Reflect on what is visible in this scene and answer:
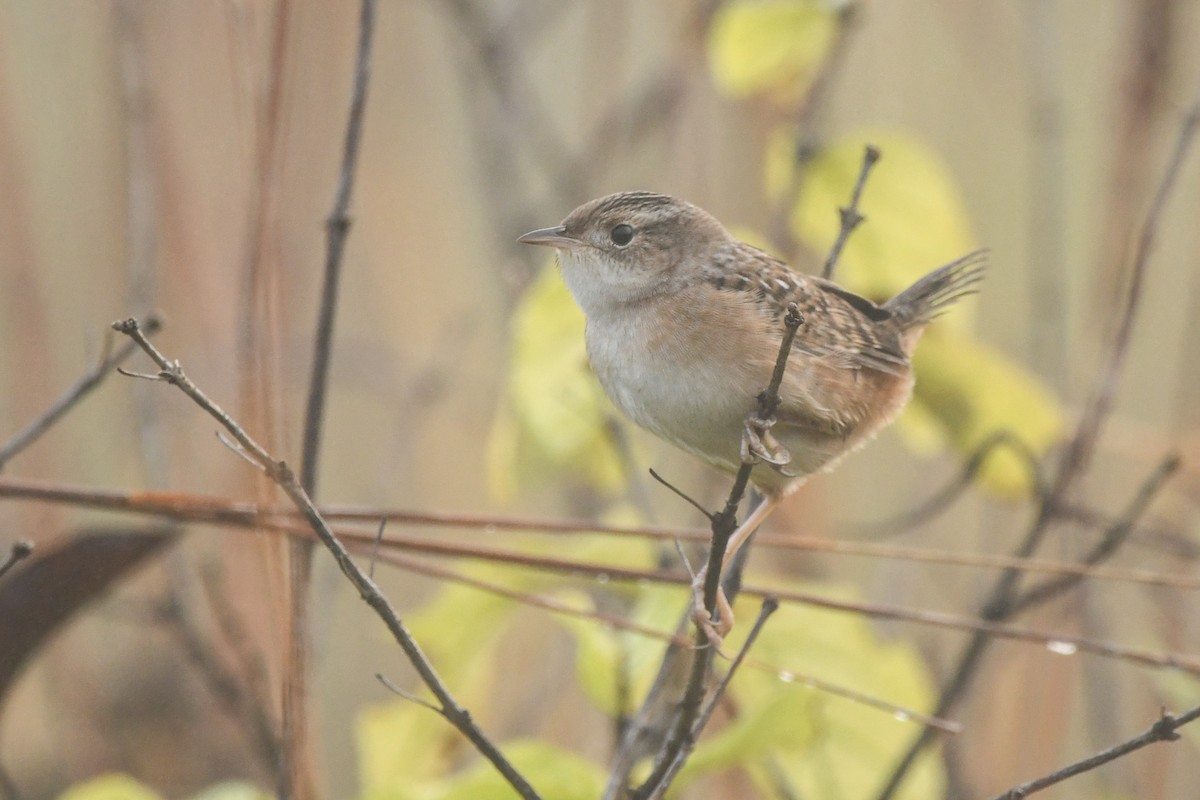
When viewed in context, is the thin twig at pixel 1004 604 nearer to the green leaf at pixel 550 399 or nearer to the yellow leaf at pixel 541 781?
the yellow leaf at pixel 541 781

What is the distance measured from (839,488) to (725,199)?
0.90 metres

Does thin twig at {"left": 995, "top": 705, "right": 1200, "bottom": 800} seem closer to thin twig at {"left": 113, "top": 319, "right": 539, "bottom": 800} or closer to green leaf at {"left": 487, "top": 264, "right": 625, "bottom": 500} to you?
thin twig at {"left": 113, "top": 319, "right": 539, "bottom": 800}

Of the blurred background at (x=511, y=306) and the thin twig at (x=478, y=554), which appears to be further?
the blurred background at (x=511, y=306)

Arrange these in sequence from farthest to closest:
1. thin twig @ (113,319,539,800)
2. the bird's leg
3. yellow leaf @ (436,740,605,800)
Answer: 1. yellow leaf @ (436,740,605,800)
2. the bird's leg
3. thin twig @ (113,319,539,800)

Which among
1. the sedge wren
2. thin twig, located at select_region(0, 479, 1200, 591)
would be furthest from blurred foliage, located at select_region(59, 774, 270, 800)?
the sedge wren

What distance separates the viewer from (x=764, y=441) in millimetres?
1553

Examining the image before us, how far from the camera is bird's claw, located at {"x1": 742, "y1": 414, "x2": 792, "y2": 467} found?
1.40 metres

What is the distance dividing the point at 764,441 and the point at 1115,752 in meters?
0.65

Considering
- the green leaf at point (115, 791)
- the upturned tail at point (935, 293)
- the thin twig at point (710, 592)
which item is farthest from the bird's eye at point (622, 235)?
the green leaf at point (115, 791)

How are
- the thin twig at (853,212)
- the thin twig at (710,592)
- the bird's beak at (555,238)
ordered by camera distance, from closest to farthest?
the thin twig at (710,592)
the thin twig at (853,212)
the bird's beak at (555,238)

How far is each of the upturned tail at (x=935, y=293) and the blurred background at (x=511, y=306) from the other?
10 centimetres

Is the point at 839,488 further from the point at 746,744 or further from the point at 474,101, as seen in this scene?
the point at 746,744

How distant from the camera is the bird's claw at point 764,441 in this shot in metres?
1.40

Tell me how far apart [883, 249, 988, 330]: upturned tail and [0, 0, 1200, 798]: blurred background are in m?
0.10
